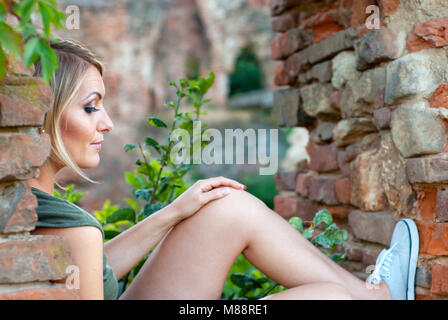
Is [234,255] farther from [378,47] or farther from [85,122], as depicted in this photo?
[378,47]

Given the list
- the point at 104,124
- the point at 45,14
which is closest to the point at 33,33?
the point at 45,14

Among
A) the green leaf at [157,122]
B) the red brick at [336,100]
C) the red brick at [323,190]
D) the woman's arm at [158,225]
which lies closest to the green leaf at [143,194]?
the green leaf at [157,122]

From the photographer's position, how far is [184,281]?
1.67 m

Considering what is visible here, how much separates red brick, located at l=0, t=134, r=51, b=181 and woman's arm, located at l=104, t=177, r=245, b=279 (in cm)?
55

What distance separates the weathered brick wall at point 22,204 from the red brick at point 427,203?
115 centimetres

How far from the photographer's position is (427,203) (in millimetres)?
1834

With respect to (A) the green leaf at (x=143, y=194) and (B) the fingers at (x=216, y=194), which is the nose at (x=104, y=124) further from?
(A) the green leaf at (x=143, y=194)

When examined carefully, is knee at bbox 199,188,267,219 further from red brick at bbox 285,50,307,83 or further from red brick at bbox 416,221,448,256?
red brick at bbox 285,50,307,83

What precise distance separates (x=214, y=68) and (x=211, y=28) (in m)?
1.10

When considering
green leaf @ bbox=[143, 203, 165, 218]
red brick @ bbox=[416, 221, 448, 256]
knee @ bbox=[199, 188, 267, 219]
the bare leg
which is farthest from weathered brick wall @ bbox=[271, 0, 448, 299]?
green leaf @ bbox=[143, 203, 165, 218]

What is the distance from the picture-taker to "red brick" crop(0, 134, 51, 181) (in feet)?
3.98
